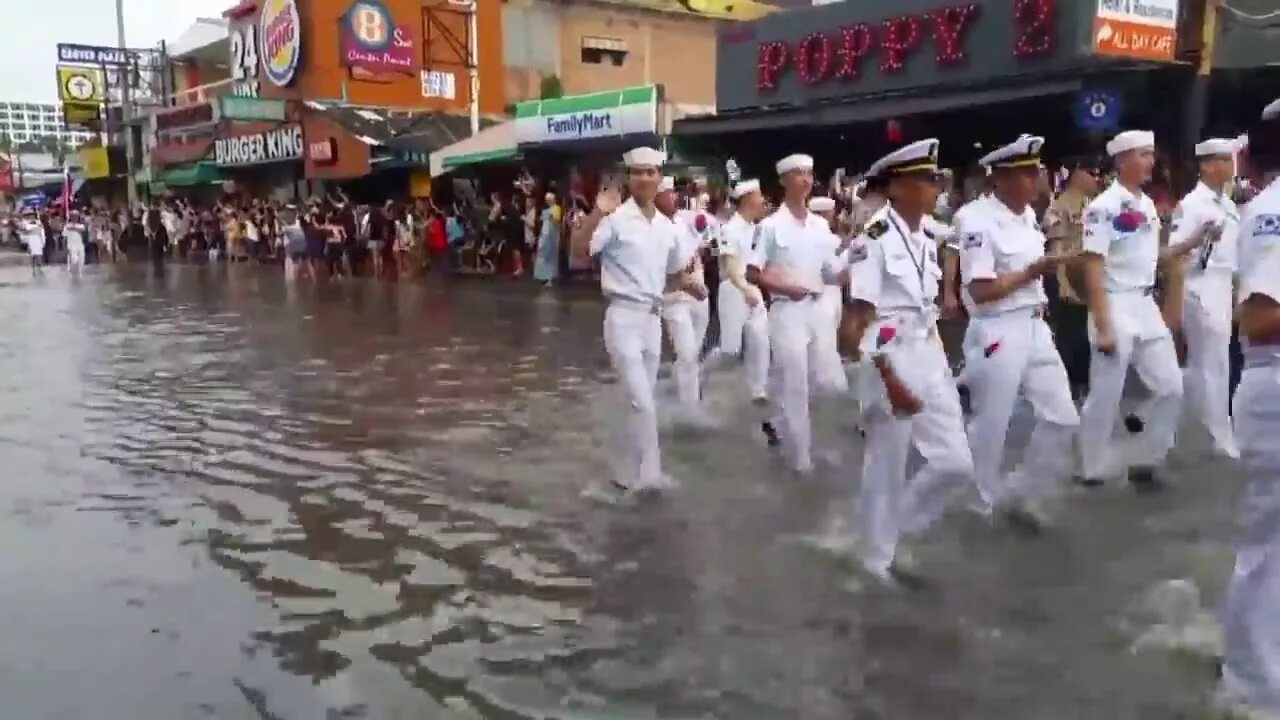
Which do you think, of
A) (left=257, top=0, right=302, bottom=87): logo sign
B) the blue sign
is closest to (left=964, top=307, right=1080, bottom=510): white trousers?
the blue sign

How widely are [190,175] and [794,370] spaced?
1577 inches

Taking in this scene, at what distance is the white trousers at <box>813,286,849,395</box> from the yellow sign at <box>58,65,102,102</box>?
1953 inches

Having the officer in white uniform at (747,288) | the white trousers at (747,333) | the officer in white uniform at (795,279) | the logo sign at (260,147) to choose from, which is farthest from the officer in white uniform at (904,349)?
the logo sign at (260,147)

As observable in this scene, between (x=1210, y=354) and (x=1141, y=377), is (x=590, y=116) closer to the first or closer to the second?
(x=1210, y=354)

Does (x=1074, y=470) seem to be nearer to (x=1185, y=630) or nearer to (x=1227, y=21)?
(x=1185, y=630)

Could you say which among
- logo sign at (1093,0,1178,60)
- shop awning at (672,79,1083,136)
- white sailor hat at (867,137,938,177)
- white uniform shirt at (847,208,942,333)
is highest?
logo sign at (1093,0,1178,60)

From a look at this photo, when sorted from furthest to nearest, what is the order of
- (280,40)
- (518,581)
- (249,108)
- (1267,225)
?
(280,40) → (249,108) → (518,581) → (1267,225)

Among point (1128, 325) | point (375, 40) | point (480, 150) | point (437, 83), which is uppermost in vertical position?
point (375, 40)

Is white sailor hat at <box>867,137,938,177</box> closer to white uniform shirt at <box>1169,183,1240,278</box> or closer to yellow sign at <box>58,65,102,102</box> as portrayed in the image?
white uniform shirt at <box>1169,183,1240,278</box>

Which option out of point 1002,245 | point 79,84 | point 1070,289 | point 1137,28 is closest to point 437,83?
point 79,84

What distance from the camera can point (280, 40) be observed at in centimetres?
3706

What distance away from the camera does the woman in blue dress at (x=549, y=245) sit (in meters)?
23.2

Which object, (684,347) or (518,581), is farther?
(684,347)

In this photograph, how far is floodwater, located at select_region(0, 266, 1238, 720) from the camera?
4.51 meters
